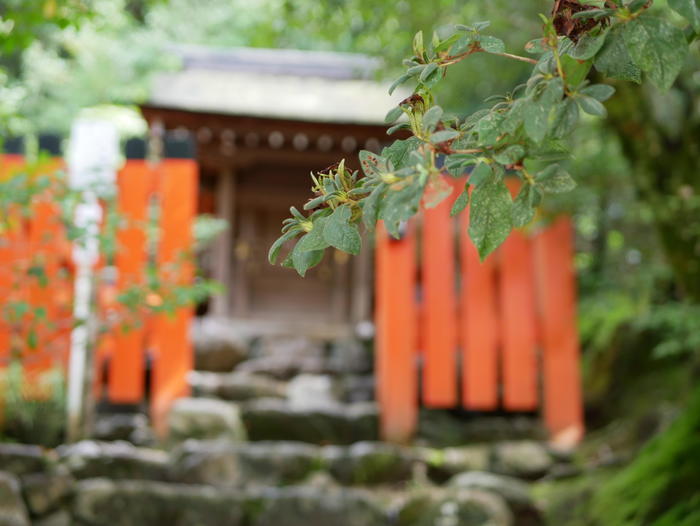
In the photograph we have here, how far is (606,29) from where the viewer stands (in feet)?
2.98

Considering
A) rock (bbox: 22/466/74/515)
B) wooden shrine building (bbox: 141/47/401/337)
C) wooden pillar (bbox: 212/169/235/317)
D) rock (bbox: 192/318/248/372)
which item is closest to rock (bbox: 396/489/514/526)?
rock (bbox: 22/466/74/515)

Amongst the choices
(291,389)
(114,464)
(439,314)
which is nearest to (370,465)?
(439,314)

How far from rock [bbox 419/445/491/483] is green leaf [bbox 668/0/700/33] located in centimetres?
410

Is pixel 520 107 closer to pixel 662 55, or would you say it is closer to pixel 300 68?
pixel 662 55

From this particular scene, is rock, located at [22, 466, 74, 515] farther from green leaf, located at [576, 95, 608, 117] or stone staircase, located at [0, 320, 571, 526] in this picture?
green leaf, located at [576, 95, 608, 117]

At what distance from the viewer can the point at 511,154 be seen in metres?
0.91

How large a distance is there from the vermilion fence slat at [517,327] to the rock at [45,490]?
314 cm

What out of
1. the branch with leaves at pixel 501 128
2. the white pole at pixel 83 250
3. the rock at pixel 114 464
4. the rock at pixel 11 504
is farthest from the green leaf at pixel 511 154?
the white pole at pixel 83 250

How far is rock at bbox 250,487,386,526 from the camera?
3.54 m

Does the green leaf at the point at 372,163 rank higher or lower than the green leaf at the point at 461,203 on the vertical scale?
higher

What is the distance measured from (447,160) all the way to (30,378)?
457cm

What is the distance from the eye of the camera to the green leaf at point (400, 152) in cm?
103

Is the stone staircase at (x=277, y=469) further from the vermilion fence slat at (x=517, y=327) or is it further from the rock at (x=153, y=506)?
the vermilion fence slat at (x=517, y=327)

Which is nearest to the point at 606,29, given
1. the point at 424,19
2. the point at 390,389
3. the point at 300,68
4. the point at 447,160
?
the point at 447,160
